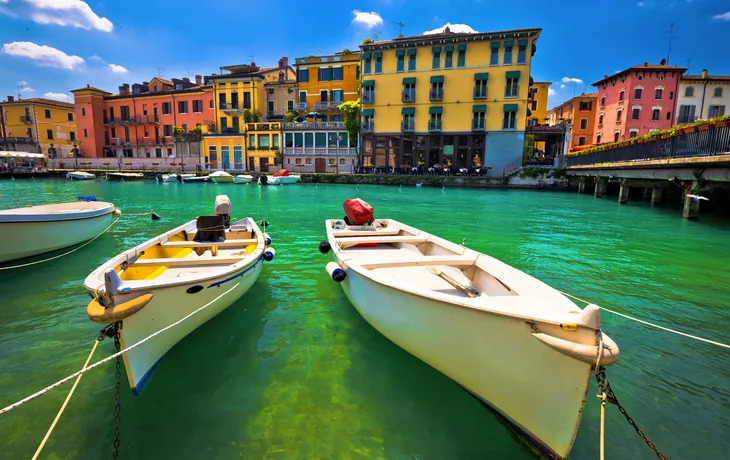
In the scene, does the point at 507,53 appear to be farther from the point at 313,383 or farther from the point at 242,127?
the point at 313,383

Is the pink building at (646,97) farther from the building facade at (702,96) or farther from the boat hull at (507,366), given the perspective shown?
the boat hull at (507,366)

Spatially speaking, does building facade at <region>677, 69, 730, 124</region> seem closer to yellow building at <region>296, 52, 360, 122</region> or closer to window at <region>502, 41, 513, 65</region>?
window at <region>502, 41, 513, 65</region>

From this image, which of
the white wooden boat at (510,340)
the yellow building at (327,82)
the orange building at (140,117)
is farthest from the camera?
the orange building at (140,117)

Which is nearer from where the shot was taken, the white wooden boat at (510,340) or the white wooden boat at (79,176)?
the white wooden boat at (510,340)

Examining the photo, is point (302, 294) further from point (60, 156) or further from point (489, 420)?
point (60, 156)

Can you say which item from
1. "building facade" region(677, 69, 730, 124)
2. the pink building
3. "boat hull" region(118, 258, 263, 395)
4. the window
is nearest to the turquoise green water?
"boat hull" region(118, 258, 263, 395)

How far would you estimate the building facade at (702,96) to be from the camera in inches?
1698

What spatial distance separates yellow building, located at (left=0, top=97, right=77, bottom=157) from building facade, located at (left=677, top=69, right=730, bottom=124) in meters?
85.2

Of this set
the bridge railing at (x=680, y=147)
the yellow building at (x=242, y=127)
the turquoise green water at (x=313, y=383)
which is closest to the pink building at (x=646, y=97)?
the bridge railing at (x=680, y=147)

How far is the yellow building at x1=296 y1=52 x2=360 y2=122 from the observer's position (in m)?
45.6

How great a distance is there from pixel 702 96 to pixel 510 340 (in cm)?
5831

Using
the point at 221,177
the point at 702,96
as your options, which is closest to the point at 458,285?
the point at 221,177

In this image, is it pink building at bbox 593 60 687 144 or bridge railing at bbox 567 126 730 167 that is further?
pink building at bbox 593 60 687 144

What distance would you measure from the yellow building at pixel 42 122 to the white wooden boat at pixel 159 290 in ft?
223
